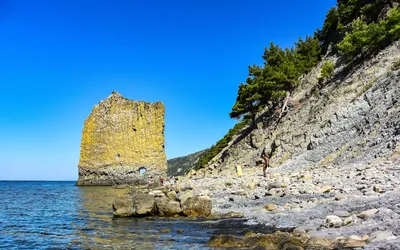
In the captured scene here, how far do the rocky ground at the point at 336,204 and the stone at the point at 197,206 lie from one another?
65cm

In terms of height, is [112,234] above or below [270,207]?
below

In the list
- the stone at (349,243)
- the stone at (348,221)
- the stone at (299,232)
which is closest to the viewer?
the stone at (349,243)

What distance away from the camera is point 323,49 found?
56000 mm

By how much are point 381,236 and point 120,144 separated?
62.3 m

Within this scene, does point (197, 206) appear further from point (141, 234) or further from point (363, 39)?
point (363, 39)

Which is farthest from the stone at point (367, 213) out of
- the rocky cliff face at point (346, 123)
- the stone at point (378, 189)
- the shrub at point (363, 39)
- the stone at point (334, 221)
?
the shrub at point (363, 39)

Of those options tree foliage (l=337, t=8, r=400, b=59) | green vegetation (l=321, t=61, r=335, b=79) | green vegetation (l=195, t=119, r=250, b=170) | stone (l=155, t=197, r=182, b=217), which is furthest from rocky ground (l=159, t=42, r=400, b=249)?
green vegetation (l=195, t=119, r=250, b=170)

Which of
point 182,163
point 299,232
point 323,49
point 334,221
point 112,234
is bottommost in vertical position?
point 112,234

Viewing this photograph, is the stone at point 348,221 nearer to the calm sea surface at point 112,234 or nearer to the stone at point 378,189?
the stone at point 378,189

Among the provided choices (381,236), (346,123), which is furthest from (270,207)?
(346,123)

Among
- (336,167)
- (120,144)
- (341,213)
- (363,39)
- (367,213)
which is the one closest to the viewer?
(367,213)

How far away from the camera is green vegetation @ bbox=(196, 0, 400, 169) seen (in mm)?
33500

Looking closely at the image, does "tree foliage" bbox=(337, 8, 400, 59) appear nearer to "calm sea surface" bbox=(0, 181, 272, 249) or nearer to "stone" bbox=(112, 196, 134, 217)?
"stone" bbox=(112, 196, 134, 217)

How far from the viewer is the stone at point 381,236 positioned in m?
6.95
